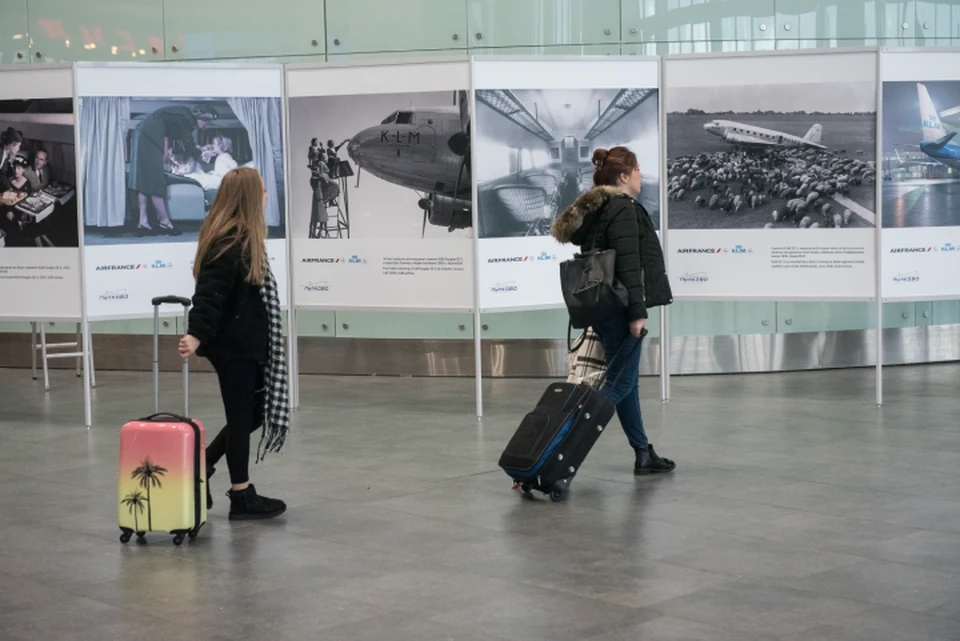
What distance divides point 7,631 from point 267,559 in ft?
3.74

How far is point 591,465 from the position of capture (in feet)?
23.5

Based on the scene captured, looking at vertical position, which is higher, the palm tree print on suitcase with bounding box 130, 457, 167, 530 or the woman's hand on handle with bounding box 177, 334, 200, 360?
the woman's hand on handle with bounding box 177, 334, 200, 360

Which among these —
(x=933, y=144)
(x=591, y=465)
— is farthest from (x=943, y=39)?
(x=591, y=465)

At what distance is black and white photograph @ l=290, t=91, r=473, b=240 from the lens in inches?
347

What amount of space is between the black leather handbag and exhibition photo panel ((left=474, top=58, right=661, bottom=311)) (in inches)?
89.9

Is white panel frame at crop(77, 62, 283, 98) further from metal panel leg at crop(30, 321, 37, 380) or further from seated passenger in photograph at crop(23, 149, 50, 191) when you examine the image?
metal panel leg at crop(30, 321, 37, 380)

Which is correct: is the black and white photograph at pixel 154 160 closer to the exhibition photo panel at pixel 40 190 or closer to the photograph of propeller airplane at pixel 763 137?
the exhibition photo panel at pixel 40 190

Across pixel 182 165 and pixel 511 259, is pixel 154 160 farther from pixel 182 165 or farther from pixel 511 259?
pixel 511 259

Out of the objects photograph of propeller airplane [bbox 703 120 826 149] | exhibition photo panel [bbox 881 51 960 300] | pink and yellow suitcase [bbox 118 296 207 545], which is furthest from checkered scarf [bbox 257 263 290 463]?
exhibition photo panel [bbox 881 51 960 300]

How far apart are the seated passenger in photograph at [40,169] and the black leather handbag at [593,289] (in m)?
3.91

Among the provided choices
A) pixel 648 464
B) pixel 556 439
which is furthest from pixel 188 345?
pixel 648 464

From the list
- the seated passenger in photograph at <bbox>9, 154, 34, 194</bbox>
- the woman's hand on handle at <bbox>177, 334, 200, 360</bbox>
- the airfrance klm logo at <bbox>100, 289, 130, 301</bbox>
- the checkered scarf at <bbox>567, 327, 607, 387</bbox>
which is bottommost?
the checkered scarf at <bbox>567, 327, 607, 387</bbox>

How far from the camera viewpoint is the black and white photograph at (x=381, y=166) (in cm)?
882

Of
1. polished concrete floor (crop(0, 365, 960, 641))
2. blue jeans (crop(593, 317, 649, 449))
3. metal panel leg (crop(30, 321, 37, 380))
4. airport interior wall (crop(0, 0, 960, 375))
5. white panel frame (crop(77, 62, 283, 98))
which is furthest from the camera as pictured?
metal panel leg (crop(30, 321, 37, 380))
